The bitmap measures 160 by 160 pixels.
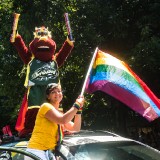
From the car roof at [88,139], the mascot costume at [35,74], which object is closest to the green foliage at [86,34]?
the mascot costume at [35,74]

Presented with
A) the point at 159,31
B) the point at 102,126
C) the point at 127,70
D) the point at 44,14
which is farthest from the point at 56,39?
the point at 127,70

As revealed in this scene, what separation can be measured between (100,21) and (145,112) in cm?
728

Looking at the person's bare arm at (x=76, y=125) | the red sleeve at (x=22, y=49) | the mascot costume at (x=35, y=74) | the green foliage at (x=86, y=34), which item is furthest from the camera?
the green foliage at (x=86, y=34)

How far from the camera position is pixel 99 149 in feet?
11.9

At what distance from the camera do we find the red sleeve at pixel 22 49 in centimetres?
597

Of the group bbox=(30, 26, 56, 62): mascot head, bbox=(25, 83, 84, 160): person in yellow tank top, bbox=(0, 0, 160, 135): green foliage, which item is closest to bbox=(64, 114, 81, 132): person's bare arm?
bbox=(25, 83, 84, 160): person in yellow tank top

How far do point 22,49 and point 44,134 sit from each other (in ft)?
8.38

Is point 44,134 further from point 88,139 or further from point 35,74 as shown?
point 35,74

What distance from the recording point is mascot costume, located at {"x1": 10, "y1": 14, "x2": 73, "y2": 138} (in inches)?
211

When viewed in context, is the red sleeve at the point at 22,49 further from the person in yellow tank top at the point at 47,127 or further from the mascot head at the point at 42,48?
the person in yellow tank top at the point at 47,127

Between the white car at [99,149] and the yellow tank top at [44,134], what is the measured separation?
5.1 inches

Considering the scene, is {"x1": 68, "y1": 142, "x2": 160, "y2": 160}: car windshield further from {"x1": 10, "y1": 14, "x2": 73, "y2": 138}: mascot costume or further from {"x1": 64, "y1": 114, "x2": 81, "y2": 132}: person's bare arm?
{"x1": 10, "y1": 14, "x2": 73, "y2": 138}: mascot costume

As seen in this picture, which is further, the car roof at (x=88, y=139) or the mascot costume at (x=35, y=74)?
the mascot costume at (x=35, y=74)

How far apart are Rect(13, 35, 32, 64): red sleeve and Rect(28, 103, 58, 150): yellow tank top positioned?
241 centimetres
